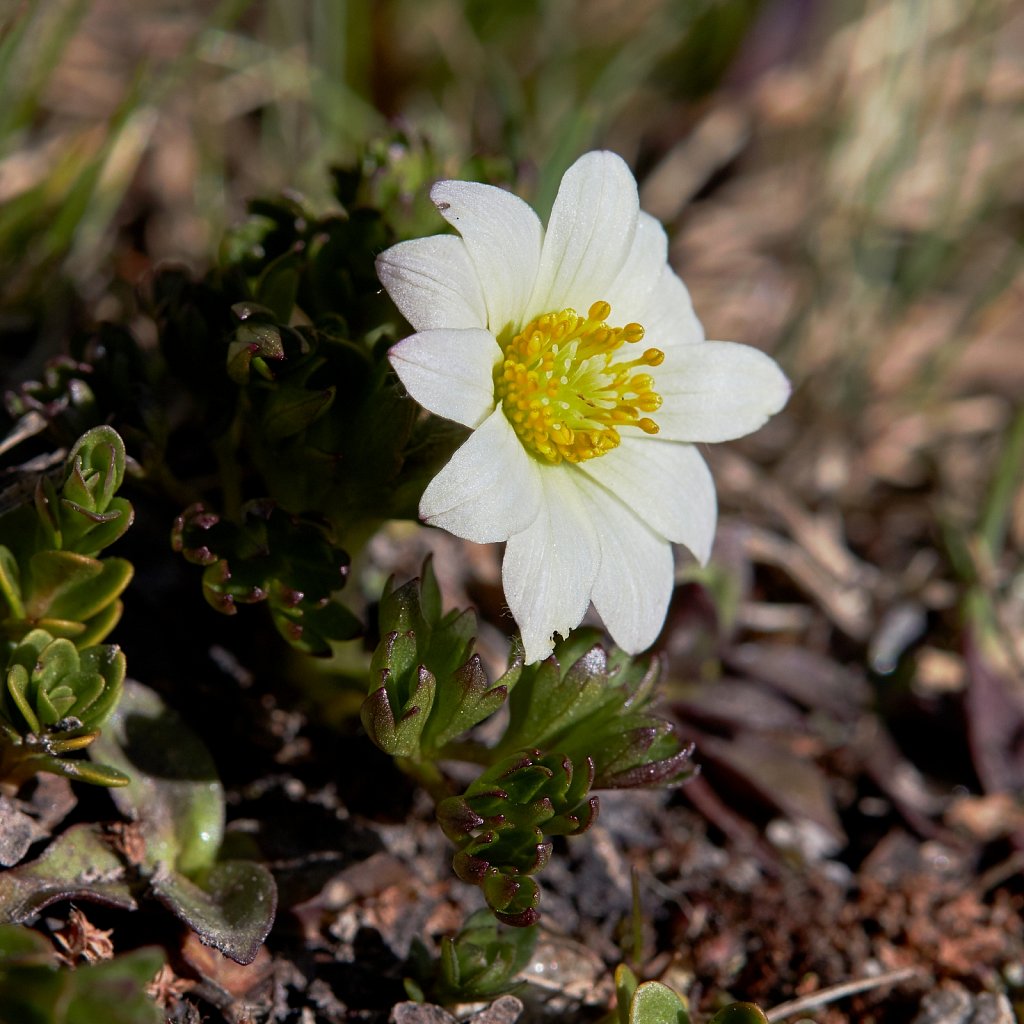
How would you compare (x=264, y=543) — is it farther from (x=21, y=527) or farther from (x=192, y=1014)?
(x=192, y=1014)

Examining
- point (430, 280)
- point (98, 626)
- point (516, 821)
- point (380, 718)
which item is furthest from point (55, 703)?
point (430, 280)

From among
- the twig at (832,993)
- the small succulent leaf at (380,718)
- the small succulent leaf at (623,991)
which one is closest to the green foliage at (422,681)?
the small succulent leaf at (380,718)

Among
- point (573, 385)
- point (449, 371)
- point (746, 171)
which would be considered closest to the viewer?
point (449, 371)

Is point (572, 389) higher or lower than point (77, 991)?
higher

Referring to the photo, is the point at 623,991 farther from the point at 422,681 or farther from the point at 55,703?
the point at 55,703

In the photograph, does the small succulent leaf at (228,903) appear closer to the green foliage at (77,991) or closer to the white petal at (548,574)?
the green foliage at (77,991)
